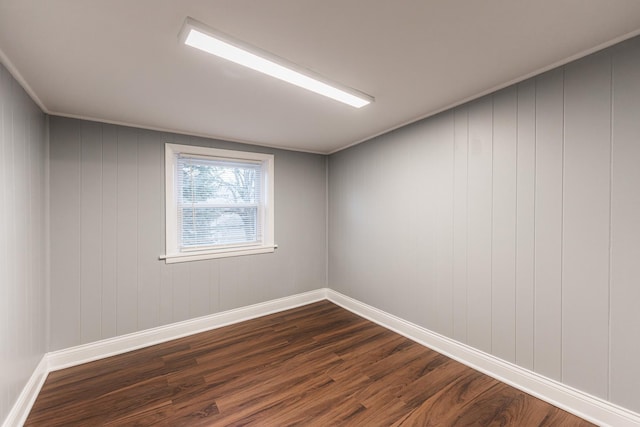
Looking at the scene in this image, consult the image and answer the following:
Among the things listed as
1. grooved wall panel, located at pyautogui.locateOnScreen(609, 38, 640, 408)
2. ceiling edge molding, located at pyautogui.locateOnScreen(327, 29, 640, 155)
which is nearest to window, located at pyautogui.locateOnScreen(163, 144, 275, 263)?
ceiling edge molding, located at pyautogui.locateOnScreen(327, 29, 640, 155)

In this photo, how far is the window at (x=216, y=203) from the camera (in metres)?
2.99

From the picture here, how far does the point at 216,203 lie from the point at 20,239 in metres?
1.70

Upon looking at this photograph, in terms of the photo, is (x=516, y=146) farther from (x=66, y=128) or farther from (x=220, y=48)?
(x=66, y=128)

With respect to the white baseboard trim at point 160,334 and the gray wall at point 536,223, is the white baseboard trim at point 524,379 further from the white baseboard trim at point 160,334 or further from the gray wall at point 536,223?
the white baseboard trim at point 160,334

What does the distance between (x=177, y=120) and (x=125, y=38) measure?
127cm

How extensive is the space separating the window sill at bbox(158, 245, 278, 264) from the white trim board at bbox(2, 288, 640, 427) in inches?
28.2

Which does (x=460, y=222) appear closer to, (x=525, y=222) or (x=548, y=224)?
(x=525, y=222)

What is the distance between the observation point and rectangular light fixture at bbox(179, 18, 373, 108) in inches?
54.4

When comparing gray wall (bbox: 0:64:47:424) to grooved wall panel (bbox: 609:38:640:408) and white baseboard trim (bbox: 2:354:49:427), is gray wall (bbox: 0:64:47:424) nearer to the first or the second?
white baseboard trim (bbox: 2:354:49:427)

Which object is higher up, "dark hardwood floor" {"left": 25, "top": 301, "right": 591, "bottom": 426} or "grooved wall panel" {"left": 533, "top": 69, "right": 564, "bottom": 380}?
"grooved wall panel" {"left": 533, "top": 69, "right": 564, "bottom": 380}

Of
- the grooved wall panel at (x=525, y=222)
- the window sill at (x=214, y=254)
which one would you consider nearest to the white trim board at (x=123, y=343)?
the window sill at (x=214, y=254)

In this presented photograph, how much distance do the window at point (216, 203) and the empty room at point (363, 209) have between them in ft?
0.08

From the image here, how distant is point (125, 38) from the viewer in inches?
56.3

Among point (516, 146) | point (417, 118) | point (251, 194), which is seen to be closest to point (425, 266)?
point (516, 146)
